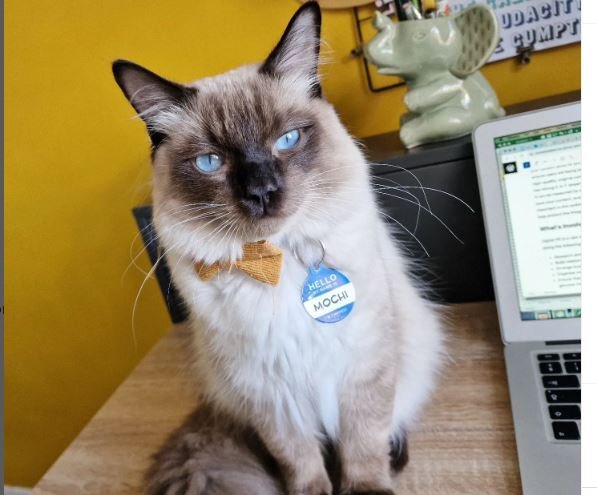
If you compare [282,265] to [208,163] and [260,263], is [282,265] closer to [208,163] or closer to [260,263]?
[260,263]

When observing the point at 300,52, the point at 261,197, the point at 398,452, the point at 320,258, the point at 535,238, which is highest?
the point at 300,52

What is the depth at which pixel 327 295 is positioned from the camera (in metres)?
0.74

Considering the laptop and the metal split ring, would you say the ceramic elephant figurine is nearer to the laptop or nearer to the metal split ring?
the laptop

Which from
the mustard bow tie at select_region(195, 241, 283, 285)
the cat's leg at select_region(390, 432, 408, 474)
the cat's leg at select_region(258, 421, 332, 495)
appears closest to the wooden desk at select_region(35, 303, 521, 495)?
the cat's leg at select_region(390, 432, 408, 474)

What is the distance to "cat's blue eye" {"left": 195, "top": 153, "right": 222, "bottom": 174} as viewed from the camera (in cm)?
71

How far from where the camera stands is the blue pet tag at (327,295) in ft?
2.41

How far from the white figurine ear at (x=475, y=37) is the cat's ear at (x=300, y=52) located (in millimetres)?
388

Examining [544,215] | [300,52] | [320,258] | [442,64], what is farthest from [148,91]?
[544,215]

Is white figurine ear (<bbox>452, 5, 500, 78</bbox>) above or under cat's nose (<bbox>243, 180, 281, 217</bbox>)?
above

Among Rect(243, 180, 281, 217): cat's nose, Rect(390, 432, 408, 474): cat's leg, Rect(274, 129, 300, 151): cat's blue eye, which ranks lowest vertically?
Rect(390, 432, 408, 474): cat's leg

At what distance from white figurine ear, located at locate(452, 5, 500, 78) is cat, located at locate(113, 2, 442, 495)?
39cm

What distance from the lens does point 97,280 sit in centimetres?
158

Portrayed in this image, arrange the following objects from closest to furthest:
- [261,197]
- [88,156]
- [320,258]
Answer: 1. [261,197]
2. [320,258]
3. [88,156]

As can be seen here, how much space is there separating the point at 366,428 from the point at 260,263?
1.16 ft
